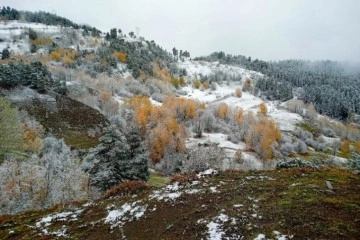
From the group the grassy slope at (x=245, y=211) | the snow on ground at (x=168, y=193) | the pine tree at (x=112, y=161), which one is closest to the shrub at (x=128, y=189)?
the grassy slope at (x=245, y=211)

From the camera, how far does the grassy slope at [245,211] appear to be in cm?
1275

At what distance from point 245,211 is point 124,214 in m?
5.93

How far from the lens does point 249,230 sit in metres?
12.8

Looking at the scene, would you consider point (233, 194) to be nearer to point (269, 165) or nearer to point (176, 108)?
point (269, 165)

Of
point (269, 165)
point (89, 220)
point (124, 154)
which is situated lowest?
point (269, 165)

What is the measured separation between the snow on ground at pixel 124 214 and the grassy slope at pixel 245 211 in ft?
0.93

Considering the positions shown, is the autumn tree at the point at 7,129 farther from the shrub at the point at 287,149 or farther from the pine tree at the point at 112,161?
the shrub at the point at 287,149

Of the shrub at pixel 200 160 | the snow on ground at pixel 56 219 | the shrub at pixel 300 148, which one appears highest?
the snow on ground at pixel 56 219

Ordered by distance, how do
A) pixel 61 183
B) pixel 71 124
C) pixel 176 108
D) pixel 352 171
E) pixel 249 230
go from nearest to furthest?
pixel 249 230
pixel 352 171
pixel 61 183
pixel 71 124
pixel 176 108

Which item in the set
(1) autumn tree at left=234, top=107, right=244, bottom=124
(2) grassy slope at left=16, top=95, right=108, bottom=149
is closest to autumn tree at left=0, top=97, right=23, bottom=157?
(2) grassy slope at left=16, top=95, right=108, bottom=149

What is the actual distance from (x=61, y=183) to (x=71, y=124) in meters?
55.7

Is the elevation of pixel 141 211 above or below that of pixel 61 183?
above

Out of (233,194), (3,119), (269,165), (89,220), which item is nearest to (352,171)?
(233,194)

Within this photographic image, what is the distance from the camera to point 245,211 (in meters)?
14.3
